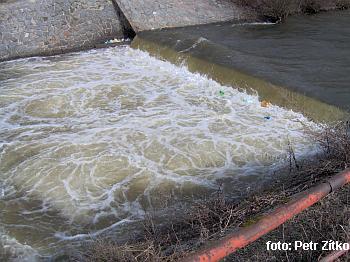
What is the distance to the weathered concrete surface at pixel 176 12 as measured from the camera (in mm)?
12789

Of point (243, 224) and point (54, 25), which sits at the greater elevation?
point (54, 25)

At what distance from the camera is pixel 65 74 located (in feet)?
33.1

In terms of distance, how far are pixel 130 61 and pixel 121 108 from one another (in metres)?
3.14

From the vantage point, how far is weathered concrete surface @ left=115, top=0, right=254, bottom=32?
12789mm

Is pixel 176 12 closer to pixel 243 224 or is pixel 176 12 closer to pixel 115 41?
pixel 115 41

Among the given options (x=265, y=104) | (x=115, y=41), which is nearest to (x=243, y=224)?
(x=265, y=104)

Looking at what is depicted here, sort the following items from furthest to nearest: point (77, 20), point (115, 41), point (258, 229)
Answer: point (115, 41) < point (77, 20) < point (258, 229)

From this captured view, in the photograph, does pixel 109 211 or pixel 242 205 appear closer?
pixel 242 205

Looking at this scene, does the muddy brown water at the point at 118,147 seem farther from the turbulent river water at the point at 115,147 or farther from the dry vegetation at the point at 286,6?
the dry vegetation at the point at 286,6

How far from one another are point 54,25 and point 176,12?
11.6 ft

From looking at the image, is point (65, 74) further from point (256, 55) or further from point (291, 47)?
point (291, 47)

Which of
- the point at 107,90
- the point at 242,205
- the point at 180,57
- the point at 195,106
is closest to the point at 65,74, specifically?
the point at 107,90

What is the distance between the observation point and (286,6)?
13984 mm

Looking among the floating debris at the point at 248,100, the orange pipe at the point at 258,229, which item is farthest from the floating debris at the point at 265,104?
the orange pipe at the point at 258,229
